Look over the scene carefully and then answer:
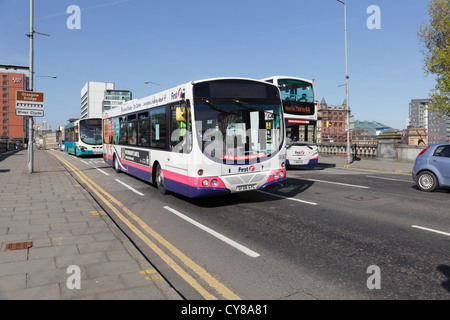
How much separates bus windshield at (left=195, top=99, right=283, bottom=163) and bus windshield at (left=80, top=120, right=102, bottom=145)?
20.1 metres

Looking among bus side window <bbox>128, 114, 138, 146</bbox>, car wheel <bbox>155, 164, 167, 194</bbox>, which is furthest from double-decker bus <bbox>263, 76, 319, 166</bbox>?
car wheel <bbox>155, 164, 167, 194</bbox>

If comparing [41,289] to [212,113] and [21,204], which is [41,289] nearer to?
[212,113]

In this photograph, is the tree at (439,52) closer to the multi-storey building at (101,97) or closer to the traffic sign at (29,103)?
the traffic sign at (29,103)

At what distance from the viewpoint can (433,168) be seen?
31.7 ft

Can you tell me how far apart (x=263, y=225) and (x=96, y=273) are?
3257 millimetres

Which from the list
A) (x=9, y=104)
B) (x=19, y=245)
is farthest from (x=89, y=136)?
(x=9, y=104)

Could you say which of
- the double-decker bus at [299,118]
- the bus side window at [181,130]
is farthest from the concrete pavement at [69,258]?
the double-decker bus at [299,118]

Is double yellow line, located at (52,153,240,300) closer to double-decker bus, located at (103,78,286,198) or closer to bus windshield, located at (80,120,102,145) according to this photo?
double-decker bus, located at (103,78,286,198)

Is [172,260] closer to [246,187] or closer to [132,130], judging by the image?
[246,187]

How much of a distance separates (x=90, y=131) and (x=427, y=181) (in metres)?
22.8

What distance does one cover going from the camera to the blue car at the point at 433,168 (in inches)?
370

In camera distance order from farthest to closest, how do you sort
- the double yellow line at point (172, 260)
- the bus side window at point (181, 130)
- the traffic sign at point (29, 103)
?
1. the traffic sign at point (29, 103)
2. the bus side window at point (181, 130)
3. the double yellow line at point (172, 260)

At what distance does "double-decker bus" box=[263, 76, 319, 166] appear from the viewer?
Answer: 15320 millimetres

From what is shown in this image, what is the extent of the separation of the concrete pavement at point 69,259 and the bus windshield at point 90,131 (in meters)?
18.2
